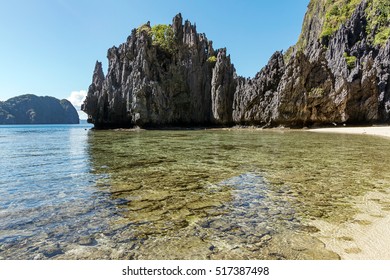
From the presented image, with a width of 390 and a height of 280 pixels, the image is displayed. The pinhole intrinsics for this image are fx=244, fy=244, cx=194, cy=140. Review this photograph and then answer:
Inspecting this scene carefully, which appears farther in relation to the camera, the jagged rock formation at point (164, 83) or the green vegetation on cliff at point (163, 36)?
the green vegetation on cliff at point (163, 36)

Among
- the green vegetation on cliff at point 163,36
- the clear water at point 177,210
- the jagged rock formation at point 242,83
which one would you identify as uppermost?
the green vegetation on cliff at point 163,36

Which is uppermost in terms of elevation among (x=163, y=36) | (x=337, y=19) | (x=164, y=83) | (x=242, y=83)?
(x=337, y=19)

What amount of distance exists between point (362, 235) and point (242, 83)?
7298cm

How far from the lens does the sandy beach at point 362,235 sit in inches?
200

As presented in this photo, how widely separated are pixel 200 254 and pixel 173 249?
2.05 feet

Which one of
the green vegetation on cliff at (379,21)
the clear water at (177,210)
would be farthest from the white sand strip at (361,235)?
the green vegetation on cliff at (379,21)

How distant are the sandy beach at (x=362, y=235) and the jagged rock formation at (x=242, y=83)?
197 feet

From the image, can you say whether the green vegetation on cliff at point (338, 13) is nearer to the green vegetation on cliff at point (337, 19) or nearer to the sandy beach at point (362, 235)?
the green vegetation on cliff at point (337, 19)

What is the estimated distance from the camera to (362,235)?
586 cm

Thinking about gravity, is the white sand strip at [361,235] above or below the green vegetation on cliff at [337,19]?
below

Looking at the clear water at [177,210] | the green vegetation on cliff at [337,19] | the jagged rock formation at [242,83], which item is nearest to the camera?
the clear water at [177,210]

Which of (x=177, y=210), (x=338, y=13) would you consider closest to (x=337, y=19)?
(x=338, y=13)

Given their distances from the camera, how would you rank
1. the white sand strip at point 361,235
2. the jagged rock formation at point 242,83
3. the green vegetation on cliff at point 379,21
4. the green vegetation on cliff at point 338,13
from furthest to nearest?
the green vegetation on cliff at point 338,13 → the green vegetation on cliff at point 379,21 → the jagged rock formation at point 242,83 → the white sand strip at point 361,235

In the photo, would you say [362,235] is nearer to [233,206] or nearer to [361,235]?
[361,235]
